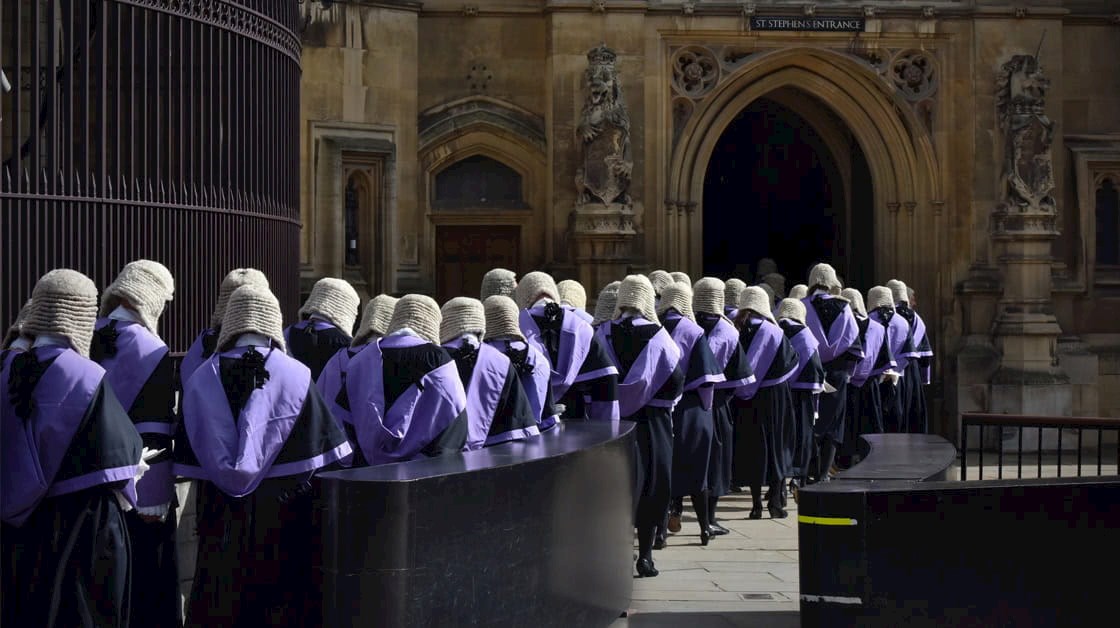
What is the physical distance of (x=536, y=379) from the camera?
8.99 m

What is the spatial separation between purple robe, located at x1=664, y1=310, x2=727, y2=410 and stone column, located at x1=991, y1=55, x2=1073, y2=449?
783 cm

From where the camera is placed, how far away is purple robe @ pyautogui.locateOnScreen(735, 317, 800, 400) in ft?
43.1

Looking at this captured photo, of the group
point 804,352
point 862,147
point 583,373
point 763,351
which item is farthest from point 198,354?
point 862,147

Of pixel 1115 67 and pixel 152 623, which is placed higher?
pixel 1115 67

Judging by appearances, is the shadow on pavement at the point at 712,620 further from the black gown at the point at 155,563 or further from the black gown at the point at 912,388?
the black gown at the point at 912,388

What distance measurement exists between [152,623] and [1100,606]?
4.21m

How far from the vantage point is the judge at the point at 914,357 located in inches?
629

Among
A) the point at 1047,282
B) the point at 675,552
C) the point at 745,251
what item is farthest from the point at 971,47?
the point at 675,552

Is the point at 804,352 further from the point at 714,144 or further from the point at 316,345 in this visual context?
the point at 316,345

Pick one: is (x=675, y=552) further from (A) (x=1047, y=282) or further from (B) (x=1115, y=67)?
(B) (x=1115, y=67)

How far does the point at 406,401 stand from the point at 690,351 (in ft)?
14.2

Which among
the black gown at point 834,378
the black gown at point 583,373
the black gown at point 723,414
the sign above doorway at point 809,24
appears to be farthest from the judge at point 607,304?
the sign above doorway at point 809,24

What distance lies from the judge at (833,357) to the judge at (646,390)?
161 inches

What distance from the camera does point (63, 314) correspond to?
6.14 m
